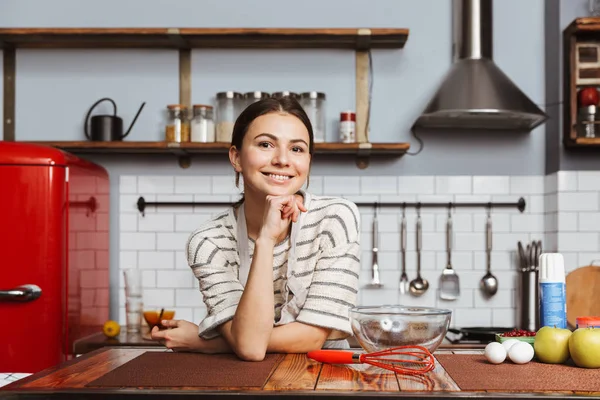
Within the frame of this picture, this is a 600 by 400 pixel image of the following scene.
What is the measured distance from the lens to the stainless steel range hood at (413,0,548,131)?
3.33 meters

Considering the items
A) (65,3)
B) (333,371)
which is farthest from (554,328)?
(65,3)

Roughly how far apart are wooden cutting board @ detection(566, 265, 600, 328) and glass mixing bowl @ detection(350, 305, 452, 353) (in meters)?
2.15

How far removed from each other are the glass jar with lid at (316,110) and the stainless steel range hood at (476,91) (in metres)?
0.47

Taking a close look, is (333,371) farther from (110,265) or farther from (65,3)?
(65,3)

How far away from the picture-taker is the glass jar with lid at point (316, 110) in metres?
3.52

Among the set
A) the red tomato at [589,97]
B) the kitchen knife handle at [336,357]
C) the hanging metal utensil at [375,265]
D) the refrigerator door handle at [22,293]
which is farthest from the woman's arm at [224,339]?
the red tomato at [589,97]

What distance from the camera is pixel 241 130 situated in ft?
6.72

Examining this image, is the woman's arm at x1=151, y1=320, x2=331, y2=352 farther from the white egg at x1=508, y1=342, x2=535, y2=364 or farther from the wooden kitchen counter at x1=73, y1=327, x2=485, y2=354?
the wooden kitchen counter at x1=73, y1=327, x2=485, y2=354

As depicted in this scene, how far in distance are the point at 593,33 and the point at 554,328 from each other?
235 centimetres

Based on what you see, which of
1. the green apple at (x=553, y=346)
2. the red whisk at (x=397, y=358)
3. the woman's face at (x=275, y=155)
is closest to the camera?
the red whisk at (x=397, y=358)

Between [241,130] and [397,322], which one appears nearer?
[397,322]

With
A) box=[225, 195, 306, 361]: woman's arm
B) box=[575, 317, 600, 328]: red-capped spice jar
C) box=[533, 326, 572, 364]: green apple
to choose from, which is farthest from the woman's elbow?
box=[575, 317, 600, 328]: red-capped spice jar

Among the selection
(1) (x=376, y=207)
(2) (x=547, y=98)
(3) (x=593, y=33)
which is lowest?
(1) (x=376, y=207)

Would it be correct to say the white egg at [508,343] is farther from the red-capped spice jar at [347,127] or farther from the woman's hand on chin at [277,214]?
the red-capped spice jar at [347,127]
